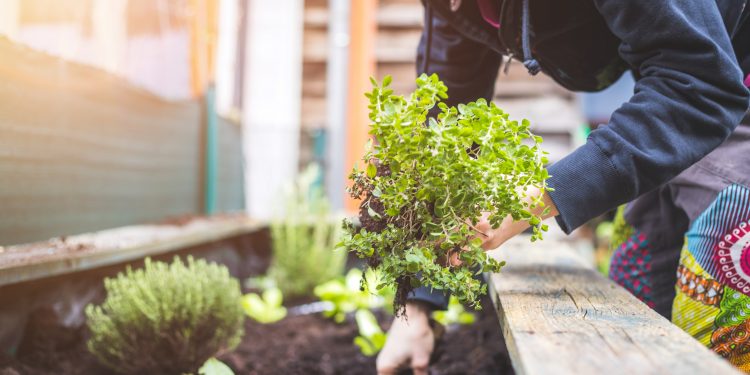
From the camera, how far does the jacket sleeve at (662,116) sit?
46.6 inches

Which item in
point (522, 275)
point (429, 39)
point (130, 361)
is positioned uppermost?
point (429, 39)

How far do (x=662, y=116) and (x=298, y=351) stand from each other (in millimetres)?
1705

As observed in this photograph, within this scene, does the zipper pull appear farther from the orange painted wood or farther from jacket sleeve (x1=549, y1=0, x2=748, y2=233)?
the orange painted wood

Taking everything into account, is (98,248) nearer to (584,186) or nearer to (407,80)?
(584,186)

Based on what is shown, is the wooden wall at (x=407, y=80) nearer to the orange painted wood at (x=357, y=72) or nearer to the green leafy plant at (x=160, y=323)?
the orange painted wood at (x=357, y=72)

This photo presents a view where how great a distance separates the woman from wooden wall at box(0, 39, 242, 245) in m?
1.25

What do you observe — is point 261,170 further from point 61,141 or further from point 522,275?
point 522,275

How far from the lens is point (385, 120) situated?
116cm

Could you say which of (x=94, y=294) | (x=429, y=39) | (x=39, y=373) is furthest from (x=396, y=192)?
(x=94, y=294)

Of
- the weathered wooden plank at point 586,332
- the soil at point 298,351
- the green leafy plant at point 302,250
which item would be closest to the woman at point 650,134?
the weathered wooden plank at point 586,332

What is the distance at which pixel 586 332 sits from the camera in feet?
3.43

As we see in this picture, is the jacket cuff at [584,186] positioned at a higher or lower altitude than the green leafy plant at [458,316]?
higher

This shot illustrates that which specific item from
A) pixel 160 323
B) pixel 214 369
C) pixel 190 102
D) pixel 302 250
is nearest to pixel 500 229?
pixel 214 369

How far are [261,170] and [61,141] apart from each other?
249 cm
